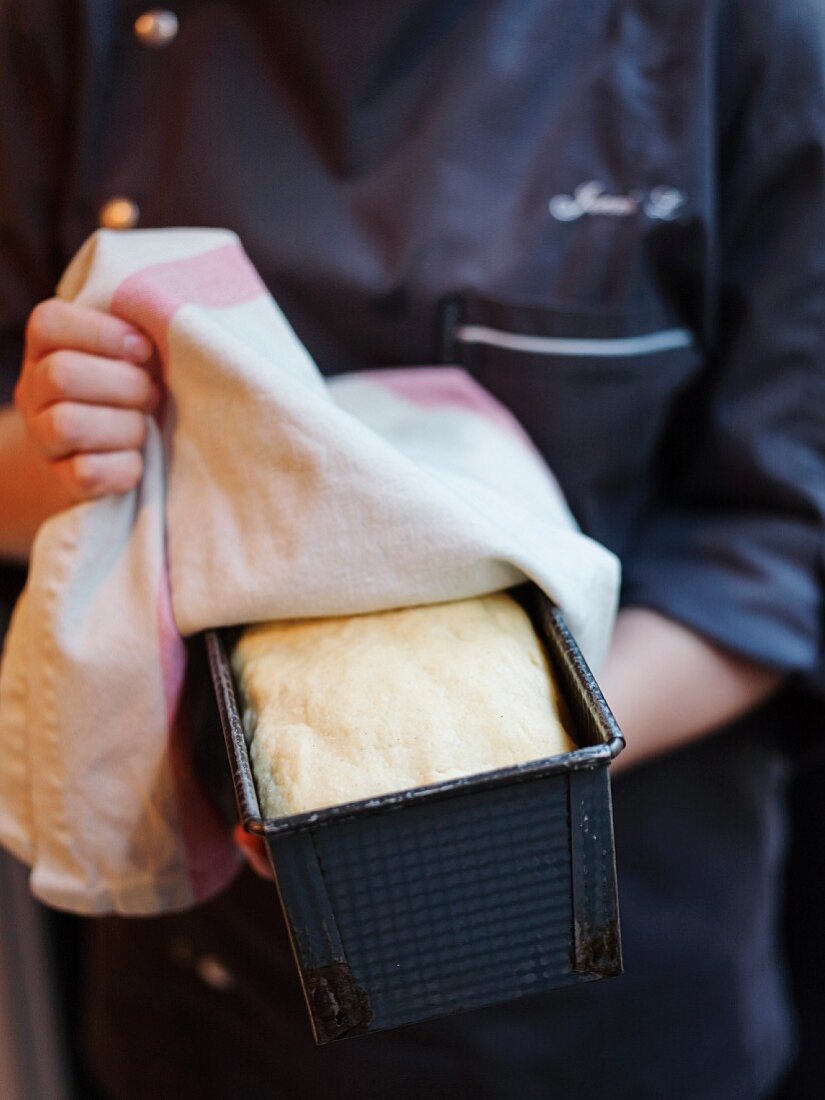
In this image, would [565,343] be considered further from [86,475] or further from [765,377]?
[86,475]

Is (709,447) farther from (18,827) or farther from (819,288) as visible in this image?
(18,827)

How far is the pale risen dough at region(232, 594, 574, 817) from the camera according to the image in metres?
0.39

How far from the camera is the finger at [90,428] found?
485 mm

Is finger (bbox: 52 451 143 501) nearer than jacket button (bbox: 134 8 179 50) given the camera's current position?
Yes

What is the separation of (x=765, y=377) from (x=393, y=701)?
405 mm

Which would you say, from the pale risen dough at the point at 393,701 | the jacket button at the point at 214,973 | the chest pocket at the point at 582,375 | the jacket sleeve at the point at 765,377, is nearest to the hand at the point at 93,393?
the pale risen dough at the point at 393,701

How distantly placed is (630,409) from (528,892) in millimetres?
371

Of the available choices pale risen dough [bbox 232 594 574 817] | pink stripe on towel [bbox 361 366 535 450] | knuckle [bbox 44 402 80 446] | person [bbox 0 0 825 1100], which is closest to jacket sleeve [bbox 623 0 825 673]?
person [bbox 0 0 825 1100]

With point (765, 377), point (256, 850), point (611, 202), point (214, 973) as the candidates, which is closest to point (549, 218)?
point (611, 202)

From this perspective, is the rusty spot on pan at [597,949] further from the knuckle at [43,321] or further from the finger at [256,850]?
the knuckle at [43,321]

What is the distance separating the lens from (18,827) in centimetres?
52

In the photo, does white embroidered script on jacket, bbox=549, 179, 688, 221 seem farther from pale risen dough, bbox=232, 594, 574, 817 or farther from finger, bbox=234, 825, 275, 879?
finger, bbox=234, 825, 275, 879

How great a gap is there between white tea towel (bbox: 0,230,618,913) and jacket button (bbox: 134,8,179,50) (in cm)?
19

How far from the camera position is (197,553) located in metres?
0.46
